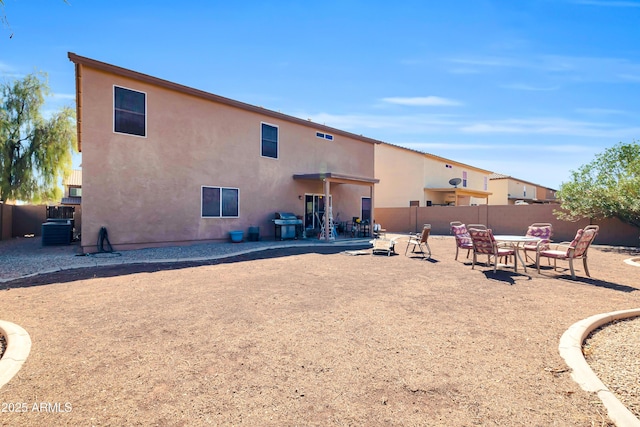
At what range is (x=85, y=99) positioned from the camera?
33.2ft

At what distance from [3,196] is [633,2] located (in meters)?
26.2

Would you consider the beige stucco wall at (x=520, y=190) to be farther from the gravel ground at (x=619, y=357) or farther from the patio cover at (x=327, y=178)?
the gravel ground at (x=619, y=357)

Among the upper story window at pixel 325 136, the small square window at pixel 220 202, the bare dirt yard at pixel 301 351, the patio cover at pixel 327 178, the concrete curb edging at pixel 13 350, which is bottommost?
the bare dirt yard at pixel 301 351

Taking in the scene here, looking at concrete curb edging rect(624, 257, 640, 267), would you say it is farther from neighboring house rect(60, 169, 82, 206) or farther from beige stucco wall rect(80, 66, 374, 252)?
neighboring house rect(60, 169, 82, 206)

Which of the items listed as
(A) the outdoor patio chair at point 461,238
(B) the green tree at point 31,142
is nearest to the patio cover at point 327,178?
(A) the outdoor patio chair at point 461,238

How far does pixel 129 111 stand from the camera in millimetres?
11023

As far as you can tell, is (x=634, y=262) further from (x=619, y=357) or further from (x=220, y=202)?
(x=220, y=202)

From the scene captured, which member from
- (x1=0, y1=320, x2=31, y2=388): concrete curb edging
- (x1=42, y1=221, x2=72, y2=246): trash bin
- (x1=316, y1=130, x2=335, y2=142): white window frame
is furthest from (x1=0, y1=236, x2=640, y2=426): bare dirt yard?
(x1=316, y1=130, x2=335, y2=142): white window frame

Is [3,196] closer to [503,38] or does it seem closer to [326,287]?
[326,287]

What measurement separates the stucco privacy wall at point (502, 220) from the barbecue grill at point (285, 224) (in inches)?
396

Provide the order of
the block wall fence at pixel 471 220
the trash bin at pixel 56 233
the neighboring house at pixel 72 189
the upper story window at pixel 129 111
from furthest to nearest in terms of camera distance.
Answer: the neighboring house at pixel 72 189 → the block wall fence at pixel 471 220 → the trash bin at pixel 56 233 → the upper story window at pixel 129 111

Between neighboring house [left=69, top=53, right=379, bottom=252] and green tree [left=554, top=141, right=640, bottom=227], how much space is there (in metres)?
9.09

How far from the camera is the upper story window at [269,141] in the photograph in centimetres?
1472

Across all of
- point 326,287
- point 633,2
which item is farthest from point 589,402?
point 633,2
